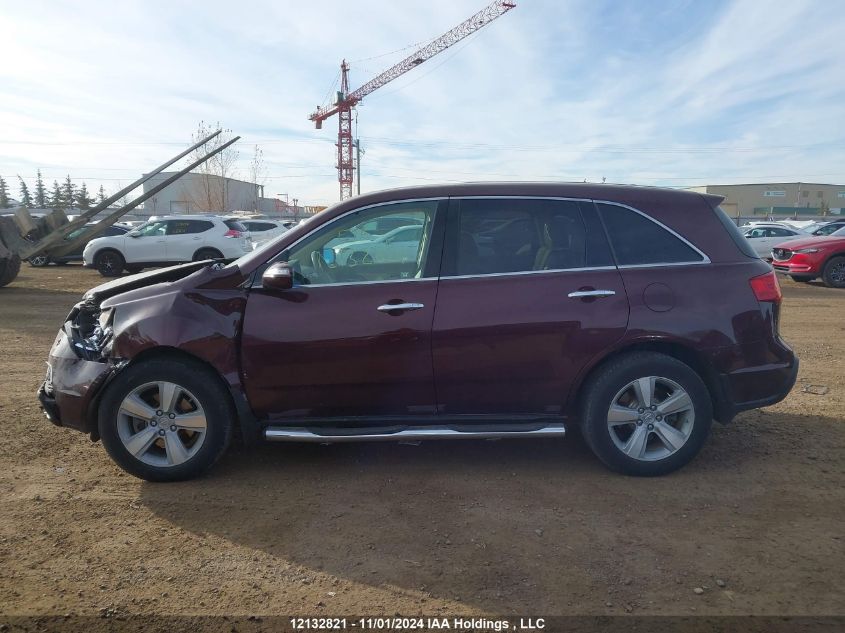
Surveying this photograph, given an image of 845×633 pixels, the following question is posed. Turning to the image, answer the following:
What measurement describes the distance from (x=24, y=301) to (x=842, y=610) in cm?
1324

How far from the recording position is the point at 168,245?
57.0 feet

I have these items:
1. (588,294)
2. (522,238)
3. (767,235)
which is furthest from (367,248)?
(767,235)

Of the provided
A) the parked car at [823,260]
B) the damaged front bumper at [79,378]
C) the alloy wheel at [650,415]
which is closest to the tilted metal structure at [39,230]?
the damaged front bumper at [79,378]

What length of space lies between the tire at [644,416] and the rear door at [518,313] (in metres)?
0.19

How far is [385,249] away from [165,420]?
1.76m

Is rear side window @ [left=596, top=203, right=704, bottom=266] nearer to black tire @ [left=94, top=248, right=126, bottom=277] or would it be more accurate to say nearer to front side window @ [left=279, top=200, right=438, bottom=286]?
front side window @ [left=279, top=200, right=438, bottom=286]

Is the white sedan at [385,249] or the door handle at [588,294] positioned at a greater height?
the white sedan at [385,249]

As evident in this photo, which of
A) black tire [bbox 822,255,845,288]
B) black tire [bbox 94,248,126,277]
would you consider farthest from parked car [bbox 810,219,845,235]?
black tire [bbox 94,248,126,277]

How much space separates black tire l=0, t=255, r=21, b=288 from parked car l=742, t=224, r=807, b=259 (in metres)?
20.9

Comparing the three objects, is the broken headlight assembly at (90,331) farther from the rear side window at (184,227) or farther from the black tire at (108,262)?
A: the black tire at (108,262)

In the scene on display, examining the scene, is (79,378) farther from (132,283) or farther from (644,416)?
(644,416)

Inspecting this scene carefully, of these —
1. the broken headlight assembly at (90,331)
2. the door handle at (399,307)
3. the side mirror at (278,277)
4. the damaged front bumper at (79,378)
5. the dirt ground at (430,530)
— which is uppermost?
the side mirror at (278,277)

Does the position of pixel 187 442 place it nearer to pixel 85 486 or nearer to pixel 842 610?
pixel 85 486

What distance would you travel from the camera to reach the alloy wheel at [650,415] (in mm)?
3885
